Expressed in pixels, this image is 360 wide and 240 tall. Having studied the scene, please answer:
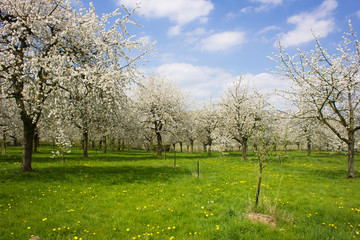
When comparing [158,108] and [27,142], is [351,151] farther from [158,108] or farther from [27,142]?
[158,108]

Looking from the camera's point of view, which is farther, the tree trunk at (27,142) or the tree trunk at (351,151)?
the tree trunk at (351,151)

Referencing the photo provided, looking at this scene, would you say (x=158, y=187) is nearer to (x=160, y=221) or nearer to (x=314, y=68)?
(x=160, y=221)

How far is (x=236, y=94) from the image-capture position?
103 feet

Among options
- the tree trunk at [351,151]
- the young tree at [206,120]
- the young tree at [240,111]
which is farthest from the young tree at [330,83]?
the young tree at [206,120]

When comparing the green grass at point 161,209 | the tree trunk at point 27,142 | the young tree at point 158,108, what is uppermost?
the young tree at point 158,108

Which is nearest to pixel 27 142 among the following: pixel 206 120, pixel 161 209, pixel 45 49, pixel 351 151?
A: pixel 45 49

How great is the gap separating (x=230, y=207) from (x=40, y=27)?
1356 cm

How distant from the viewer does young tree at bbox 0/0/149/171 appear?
11.6 meters

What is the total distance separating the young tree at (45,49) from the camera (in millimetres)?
11617

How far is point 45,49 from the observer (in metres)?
13.0

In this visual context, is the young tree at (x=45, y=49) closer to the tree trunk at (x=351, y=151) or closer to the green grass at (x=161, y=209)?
the green grass at (x=161, y=209)

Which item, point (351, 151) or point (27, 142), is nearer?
point (27, 142)

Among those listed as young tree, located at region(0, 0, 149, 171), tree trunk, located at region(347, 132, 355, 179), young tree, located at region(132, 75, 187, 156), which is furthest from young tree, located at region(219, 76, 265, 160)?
young tree, located at region(0, 0, 149, 171)

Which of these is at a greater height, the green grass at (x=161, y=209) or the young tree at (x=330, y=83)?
the young tree at (x=330, y=83)
